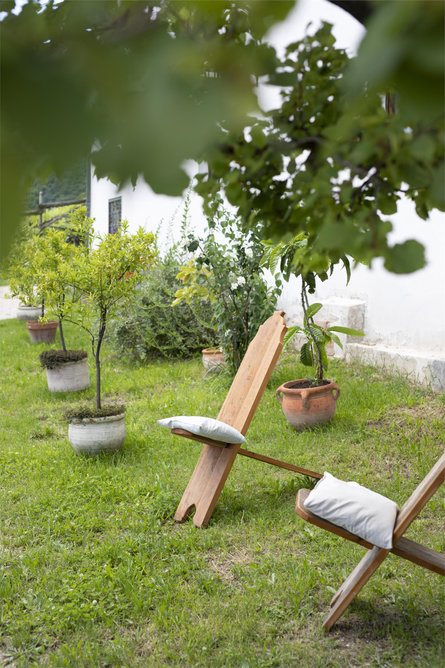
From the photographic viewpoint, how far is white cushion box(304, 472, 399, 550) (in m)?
2.24

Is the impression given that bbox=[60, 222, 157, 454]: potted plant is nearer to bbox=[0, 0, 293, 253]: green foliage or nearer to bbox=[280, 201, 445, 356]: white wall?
bbox=[280, 201, 445, 356]: white wall

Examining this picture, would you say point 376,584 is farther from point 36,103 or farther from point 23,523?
point 36,103

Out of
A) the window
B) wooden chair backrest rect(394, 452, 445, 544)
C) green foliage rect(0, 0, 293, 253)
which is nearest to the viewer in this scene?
green foliage rect(0, 0, 293, 253)

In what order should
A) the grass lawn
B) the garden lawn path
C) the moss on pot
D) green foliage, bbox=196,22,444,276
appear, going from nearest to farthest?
green foliage, bbox=196,22,444,276 < the grass lawn < the moss on pot < the garden lawn path

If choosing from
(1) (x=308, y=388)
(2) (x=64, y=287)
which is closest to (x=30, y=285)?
(2) (x=64, y=287)

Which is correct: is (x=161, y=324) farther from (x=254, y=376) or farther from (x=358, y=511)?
(x=358, y=511)

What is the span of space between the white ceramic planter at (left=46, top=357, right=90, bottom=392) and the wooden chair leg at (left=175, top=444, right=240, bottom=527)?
335cm

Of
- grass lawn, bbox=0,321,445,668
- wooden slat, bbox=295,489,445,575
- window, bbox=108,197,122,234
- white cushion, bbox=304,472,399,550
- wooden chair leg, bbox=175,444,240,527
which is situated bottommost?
grass lawn, bbox=0,321,445,668

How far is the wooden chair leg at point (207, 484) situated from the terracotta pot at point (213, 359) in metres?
3.06

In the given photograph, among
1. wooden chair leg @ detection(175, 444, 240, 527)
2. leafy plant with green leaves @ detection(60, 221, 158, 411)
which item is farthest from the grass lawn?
leafy plant with green leaves @ detection(60, 221, 158, 411)

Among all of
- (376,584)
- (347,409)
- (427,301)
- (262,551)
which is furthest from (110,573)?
(427,301)

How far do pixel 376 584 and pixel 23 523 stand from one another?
2073 mm

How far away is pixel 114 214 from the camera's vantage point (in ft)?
43.4

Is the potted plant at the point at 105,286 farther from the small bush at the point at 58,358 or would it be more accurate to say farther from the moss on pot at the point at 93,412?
the small bush at the point at 58,358
